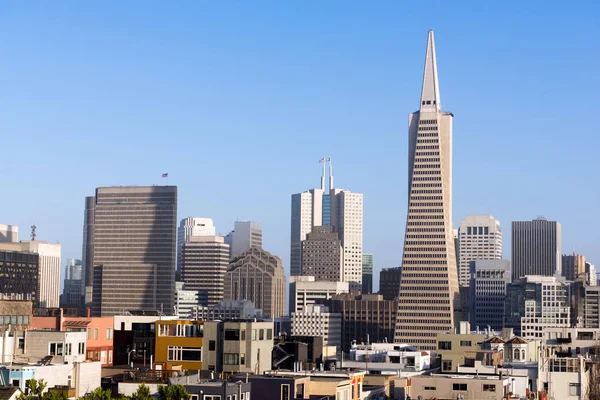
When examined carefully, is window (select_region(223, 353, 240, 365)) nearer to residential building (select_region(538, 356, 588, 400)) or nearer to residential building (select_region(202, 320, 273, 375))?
residential building (select_region(202, 320, 273, 375))

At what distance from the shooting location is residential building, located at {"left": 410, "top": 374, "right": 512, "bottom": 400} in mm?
112188

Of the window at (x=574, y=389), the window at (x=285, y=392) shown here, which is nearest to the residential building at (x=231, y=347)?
the window at (x=285, y=392)

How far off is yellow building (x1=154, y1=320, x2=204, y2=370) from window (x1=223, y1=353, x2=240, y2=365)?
2.81 m

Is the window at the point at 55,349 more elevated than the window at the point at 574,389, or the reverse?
the window at the point at 55,349

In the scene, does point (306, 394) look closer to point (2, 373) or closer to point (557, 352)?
point (2, 373)

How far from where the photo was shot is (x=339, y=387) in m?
102

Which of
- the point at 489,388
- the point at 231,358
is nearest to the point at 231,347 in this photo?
the point at 231,358

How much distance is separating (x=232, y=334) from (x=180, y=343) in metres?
6.44

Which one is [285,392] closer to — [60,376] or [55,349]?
[60,376]

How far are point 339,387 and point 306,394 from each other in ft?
15.6

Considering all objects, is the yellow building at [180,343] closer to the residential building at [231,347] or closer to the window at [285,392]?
the residential building at [231,347]

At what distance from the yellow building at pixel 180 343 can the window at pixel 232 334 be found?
2.91 metres

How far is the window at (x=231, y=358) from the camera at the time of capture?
12711cm

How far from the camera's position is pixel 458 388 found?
113m
